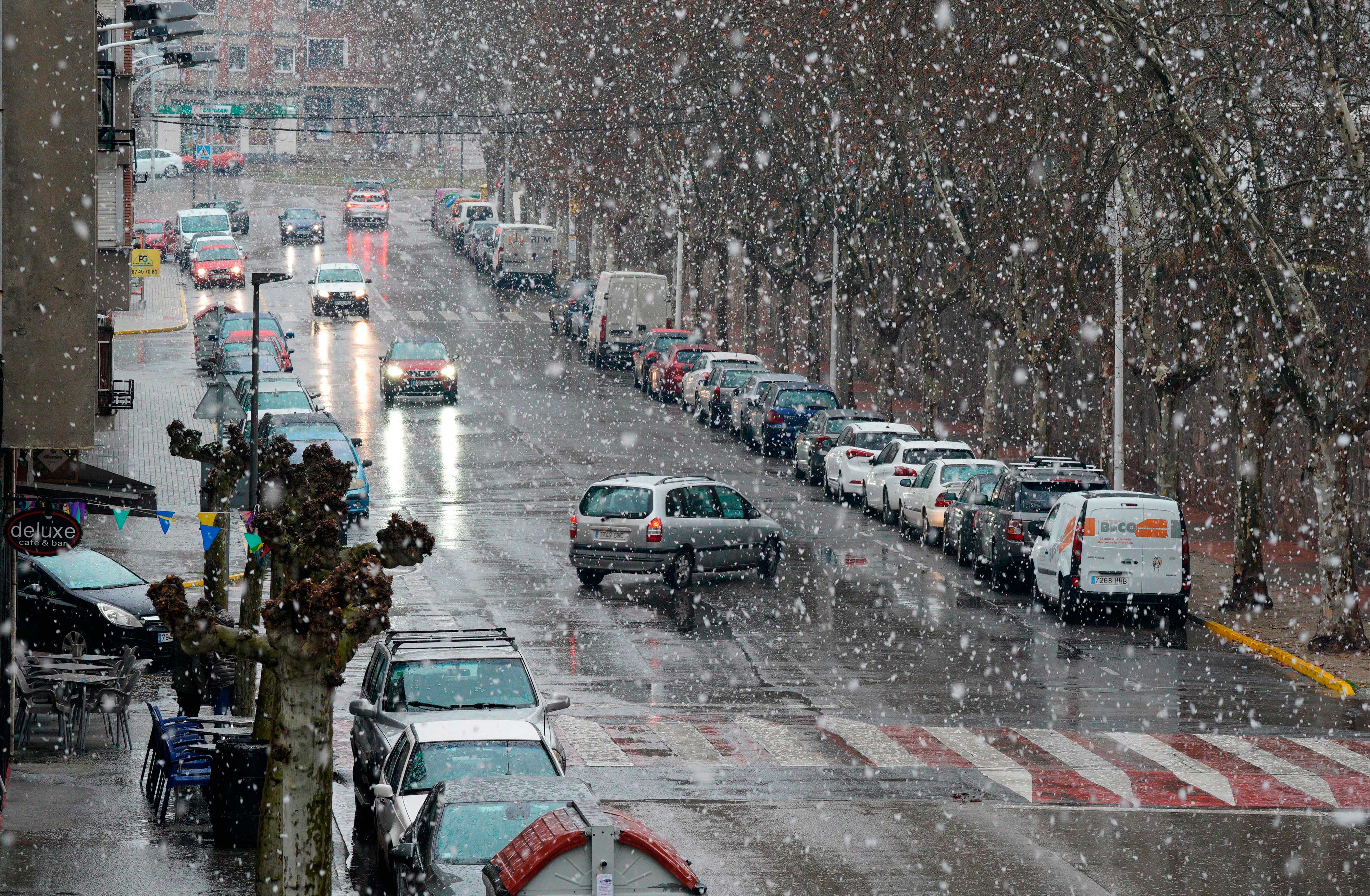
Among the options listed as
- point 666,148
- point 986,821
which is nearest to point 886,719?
point 986,821

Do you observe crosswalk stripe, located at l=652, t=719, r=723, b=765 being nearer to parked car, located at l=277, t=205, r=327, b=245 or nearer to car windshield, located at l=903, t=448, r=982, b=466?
car windshield, located at l=903, t=448, r=982, b=466

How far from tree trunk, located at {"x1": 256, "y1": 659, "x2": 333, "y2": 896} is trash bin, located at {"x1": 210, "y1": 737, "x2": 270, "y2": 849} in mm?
4211

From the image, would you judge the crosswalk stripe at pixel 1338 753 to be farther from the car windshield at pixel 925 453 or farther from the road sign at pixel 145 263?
the road sign at pixel 145 263

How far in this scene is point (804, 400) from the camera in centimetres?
4538

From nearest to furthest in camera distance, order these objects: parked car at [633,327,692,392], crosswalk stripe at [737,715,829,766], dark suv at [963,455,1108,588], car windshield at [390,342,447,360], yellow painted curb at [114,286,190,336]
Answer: crosswalk stripe at [737,715,829,766] < dark suv at [963,455,1108,588] < car windshield at [390,342,447,360] < parked car at [633,327,692,392] < yellow painted curb at [114,286,190,336]

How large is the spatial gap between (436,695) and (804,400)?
28.3m

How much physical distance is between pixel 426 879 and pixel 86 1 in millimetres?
7592

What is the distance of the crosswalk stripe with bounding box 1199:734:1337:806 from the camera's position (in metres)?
18.8

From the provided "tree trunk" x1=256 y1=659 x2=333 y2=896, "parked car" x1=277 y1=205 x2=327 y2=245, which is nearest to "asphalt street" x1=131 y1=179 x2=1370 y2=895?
"tree trunk" x1=256 y1=659 x2=333 y2=896

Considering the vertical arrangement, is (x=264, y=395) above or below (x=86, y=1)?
below

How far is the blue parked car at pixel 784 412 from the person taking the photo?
148 ft

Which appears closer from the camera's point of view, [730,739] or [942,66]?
[730,739]

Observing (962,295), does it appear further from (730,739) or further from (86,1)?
(86,1)

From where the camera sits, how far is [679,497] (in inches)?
1168
